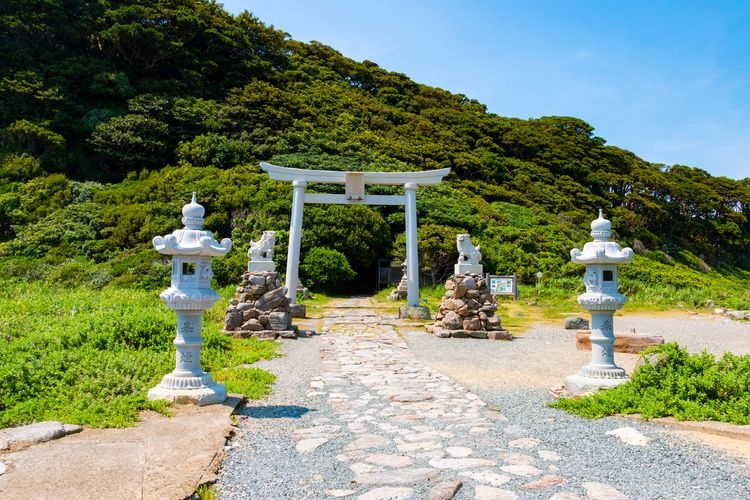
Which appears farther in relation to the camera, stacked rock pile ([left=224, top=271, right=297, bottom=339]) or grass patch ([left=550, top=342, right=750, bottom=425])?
stacked rock pile ([left=224, top=271, right=297, bottom=339])

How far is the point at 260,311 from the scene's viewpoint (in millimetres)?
11797

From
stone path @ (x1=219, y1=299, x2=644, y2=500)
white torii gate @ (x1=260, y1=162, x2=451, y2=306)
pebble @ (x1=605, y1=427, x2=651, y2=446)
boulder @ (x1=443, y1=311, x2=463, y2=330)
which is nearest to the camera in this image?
stone path @ (x1=219, y1=299, x2=644, y2=500)

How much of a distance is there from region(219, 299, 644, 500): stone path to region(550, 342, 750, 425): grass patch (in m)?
1.07

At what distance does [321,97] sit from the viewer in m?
36.6

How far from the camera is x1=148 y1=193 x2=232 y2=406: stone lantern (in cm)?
543

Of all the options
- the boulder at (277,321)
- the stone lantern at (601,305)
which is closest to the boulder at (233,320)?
the boulder at (277,321)

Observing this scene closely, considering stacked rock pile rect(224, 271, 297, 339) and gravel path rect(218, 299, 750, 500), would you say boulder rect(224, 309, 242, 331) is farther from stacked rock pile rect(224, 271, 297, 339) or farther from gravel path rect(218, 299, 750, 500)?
gravel path rect(218, 299, 750, 500)

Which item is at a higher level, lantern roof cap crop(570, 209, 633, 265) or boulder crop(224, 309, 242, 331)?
lantern roof cap crop(570, 209, 633, 265)

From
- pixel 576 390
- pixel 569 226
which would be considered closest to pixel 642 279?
pixel 569 226

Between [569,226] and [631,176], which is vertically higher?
[631,176]

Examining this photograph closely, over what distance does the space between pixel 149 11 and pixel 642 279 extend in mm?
30572

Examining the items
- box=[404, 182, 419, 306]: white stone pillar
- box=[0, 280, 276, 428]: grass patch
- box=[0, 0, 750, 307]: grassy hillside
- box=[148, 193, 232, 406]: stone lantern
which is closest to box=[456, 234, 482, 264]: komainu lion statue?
box=[404, 182, 419, 306]: white stone pillar

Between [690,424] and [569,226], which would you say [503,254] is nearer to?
[569,226]

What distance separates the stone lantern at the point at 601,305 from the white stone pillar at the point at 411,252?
31.3 ft
